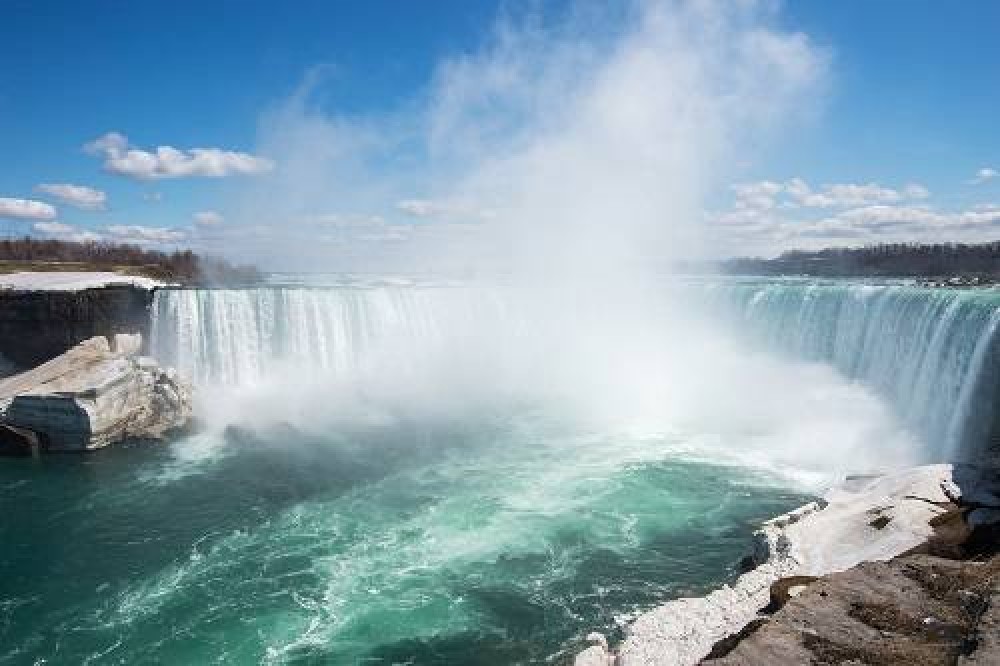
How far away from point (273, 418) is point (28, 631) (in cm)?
1438

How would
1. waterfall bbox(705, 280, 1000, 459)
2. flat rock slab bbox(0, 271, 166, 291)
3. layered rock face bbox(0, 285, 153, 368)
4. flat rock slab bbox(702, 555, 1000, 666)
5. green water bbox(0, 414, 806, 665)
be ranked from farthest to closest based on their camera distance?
flat rock slab bbox(0, 271, 166, 291), layered rock face bbox(0, 285, 153, 368), waterfall bbox(705, 280, 1000, 459), green water bbox(0, 414, 806, 665), flat rock slab bbox(702, 555, 1000, 666)

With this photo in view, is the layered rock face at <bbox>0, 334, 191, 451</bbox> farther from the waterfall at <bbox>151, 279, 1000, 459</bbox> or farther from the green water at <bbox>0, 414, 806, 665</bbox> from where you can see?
the waterfall at <bbox>151, 279, 1000, 459</bbox>

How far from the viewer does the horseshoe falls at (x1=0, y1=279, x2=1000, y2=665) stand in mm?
12484

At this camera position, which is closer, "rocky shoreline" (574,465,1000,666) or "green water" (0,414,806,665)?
"rocky shoreline" (574,465,1000,666)

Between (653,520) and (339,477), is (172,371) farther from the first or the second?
(653,520)

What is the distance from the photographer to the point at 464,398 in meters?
31.7

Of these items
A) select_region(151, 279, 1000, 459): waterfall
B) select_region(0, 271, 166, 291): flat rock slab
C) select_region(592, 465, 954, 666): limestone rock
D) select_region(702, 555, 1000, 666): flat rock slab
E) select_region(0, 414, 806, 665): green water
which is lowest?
select_region(0, 414, 806, 665): green water

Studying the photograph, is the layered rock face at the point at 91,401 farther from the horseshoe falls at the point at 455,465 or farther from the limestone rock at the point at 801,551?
the limestone rock at the point at 801,551

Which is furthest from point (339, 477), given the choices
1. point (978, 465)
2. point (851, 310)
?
point (851, 310)

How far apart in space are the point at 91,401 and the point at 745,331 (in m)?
29.6

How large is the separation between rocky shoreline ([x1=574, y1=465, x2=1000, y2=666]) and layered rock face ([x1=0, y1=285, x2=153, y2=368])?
82.0ft

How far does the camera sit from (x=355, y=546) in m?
15.4

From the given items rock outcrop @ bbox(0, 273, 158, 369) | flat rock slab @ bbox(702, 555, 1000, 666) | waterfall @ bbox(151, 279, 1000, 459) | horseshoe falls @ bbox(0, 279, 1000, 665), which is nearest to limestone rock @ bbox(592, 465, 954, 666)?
horseshoe falls @ bbox(0, 279, 1000, 665)

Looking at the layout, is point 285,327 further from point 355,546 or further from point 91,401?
point 355,546
